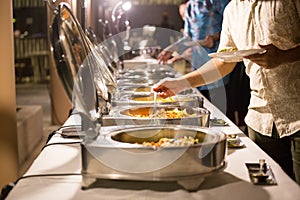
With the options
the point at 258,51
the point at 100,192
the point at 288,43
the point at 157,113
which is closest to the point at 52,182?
the point at 100,192

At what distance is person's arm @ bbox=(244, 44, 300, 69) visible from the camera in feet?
6.04

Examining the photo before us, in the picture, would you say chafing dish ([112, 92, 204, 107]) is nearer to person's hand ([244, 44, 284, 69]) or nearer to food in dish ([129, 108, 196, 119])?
food in dish ([129, 108, 196, 119])

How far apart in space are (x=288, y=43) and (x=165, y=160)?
997mm

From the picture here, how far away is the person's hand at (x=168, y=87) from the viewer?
2.26m

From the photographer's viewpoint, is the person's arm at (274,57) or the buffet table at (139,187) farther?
the person's arm at (274,57)

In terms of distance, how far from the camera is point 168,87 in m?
2.26

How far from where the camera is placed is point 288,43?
200 cm

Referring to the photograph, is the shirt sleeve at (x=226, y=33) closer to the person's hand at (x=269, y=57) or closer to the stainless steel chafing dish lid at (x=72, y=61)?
the person's hand at (x=269, y=57)

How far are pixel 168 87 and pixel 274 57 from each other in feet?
1.89

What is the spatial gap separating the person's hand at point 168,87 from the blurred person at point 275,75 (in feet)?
1.08

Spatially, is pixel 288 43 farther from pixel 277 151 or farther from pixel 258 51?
pixel 277 151

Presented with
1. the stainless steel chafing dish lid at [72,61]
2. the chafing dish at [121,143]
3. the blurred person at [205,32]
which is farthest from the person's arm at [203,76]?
the blurred person at [205,32]

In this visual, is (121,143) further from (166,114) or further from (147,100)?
(147,100)

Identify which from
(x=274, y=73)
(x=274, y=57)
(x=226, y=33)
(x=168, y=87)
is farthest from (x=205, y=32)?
(x=274, y=57)
